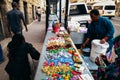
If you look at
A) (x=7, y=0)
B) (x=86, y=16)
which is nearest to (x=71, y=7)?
(x=86, y=16)

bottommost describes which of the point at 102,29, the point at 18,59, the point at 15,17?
the point at 18,59

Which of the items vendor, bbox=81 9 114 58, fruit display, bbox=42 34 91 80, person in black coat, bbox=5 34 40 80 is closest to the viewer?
fruit display, bbox=42 34 91 80

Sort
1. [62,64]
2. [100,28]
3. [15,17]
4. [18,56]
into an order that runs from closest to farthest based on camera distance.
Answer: [62,64]
[18,56]
[100,28]
[15,17]

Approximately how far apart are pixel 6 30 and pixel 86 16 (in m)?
Answer: 4.76

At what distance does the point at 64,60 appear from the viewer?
8.11ft

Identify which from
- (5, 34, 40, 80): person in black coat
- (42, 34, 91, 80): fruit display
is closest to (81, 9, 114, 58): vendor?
(42, 34, 91, 80): fruit display

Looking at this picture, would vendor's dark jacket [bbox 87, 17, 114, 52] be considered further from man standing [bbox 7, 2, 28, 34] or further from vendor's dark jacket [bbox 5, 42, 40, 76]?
man standing [bbox 7, 2, 28, 34]

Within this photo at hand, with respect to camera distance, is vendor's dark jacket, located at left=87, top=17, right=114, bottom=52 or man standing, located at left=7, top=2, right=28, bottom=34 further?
man standing, located at left=7, top=2, right=28, bottom=34

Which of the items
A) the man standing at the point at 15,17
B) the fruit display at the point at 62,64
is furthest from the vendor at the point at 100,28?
the man standing at the point at 15,17

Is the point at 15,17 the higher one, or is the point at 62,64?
the point at 15,17

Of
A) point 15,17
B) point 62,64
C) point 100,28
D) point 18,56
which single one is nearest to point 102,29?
point 100,28

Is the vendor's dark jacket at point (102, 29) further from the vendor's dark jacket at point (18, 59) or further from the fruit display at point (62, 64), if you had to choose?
the vendor's dark jacket at point (18, 59)

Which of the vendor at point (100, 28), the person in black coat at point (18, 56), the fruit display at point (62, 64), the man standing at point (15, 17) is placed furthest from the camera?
the man standing at point (15, 17)

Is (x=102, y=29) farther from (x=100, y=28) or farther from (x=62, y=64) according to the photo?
(x=62, y=64)
